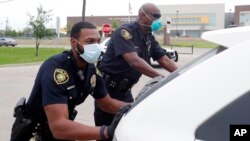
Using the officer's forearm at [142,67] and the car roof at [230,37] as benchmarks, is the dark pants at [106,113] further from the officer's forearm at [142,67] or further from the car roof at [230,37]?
the car roof at [230,37]

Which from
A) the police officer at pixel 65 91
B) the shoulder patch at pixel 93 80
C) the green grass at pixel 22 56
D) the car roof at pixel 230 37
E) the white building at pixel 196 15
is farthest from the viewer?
the white building at pixel 196 15

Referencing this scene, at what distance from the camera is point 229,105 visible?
1.47 metres

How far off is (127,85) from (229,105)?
92.8 inches

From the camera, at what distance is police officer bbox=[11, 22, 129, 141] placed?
2.43 meters

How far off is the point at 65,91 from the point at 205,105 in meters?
1.26

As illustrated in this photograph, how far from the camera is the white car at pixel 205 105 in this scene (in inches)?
57.7

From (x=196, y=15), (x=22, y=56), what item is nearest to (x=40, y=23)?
(x=22, y=56)

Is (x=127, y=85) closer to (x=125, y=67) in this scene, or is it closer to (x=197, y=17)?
(x=125, y=67)

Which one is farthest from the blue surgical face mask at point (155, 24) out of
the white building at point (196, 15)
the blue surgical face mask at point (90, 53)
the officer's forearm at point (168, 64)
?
the white building at point (196, 15)

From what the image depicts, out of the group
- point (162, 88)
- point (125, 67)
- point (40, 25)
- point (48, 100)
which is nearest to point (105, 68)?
point (125, 67)

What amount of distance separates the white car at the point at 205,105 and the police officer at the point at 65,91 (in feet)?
2.42

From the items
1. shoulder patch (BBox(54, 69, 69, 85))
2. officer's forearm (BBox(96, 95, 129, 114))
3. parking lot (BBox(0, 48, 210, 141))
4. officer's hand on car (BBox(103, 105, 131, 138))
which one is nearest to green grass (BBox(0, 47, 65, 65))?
parking lot (BBox(0, 48, 210, 141))

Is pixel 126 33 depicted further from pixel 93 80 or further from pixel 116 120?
pixel 116 120

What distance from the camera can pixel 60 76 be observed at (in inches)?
100
